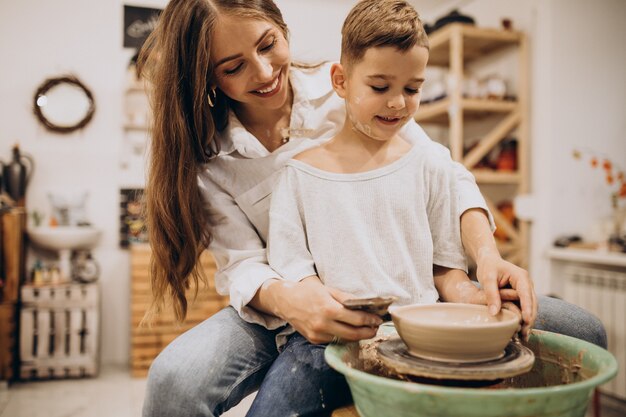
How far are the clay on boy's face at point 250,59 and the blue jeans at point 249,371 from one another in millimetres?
552

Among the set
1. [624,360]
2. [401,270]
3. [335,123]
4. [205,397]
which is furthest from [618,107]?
[205,397]

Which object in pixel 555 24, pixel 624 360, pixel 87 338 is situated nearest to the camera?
pixel 624 360

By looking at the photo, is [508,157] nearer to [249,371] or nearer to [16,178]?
[249,371]

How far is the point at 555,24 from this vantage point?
10.6 ft

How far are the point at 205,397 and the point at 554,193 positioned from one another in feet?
9.18

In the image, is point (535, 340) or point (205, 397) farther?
point (205, 397)

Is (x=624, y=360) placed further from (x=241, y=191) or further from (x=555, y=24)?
(x=241, y=191)

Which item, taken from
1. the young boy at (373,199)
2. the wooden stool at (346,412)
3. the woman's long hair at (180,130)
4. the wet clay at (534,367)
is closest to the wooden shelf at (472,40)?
the woman's long hair at (180,130)

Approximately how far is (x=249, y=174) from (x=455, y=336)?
0.78 meters

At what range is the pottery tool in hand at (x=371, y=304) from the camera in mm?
797

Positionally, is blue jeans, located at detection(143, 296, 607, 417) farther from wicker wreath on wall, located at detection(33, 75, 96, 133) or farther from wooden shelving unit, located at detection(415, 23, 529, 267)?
wicker wreath on wall, located at detection(33, 75, 96, 133)

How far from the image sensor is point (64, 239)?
3.80 m

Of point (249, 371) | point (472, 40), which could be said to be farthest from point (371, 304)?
point (472, 40)

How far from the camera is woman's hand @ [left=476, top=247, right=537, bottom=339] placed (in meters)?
0.91
